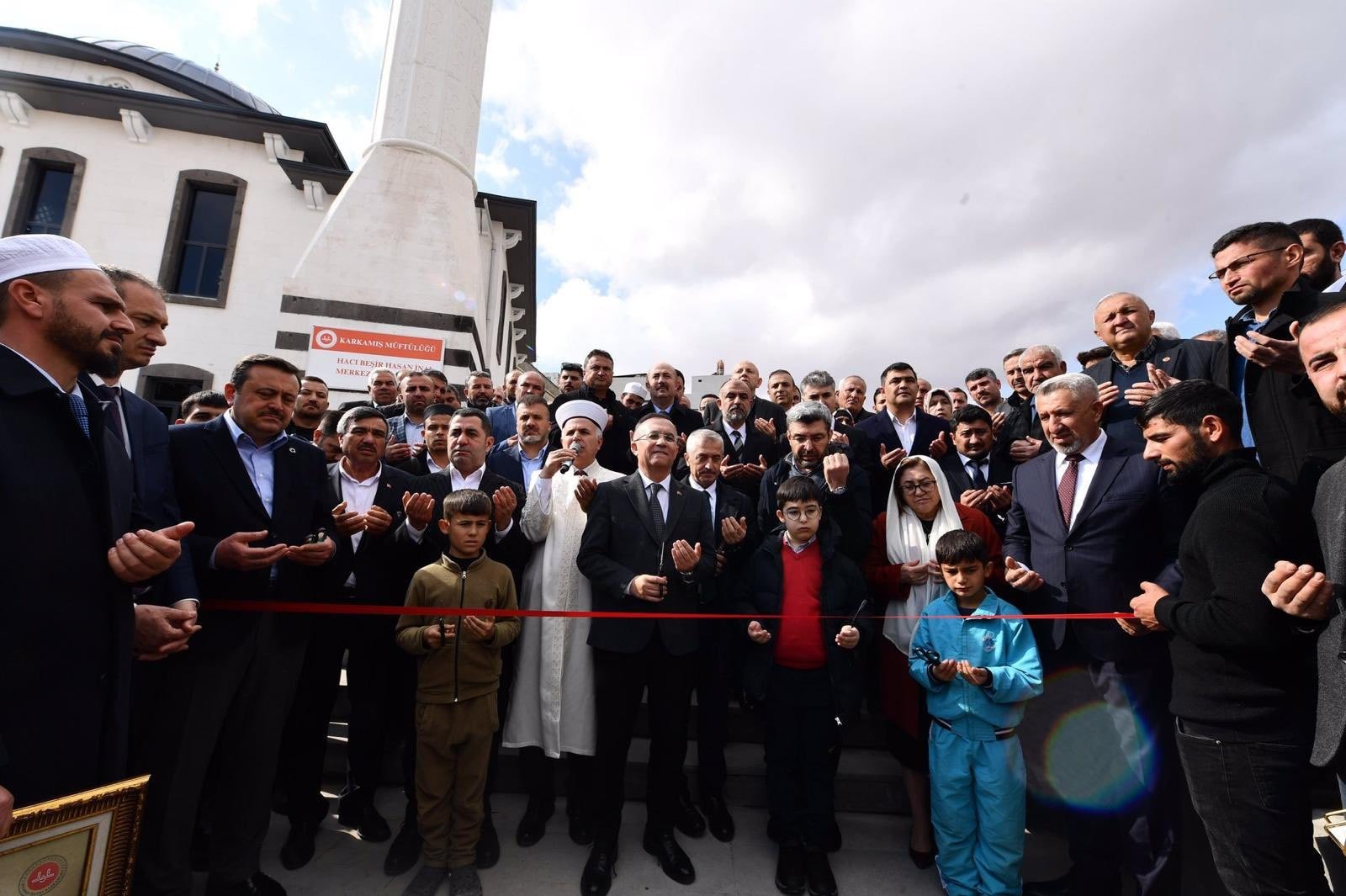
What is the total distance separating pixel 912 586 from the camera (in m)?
3.43

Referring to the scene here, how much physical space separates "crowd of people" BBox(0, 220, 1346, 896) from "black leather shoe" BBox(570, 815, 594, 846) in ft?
0.04

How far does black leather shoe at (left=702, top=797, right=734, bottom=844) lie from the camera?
10.8 ft

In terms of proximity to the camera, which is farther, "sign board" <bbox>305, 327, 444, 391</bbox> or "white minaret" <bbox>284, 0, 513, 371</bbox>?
"white minaret" <bbox>284, 0, 513, 371</bbox>

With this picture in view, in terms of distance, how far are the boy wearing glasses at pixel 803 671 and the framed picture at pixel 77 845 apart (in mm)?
2451

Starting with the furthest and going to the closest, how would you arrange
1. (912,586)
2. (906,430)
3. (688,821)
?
(906,430), (912,586), (688,821)

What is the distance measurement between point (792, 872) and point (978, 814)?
98cm

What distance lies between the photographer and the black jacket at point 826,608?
3127 mm

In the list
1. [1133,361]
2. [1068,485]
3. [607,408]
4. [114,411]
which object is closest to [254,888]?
[114,411]

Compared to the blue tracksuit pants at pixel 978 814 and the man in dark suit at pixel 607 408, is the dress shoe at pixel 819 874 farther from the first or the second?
the man in dark suit at pixel 607 408

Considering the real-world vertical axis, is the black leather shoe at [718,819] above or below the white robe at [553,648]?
below

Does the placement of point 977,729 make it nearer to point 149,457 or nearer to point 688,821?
point 688,821

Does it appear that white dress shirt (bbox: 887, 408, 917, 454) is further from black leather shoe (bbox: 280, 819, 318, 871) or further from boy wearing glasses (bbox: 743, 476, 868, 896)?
black leather shoe (bbox: 280, 819, 318, 871)

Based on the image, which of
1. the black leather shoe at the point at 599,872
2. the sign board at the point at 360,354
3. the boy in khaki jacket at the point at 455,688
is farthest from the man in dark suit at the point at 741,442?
the sign board at the point at 360,354

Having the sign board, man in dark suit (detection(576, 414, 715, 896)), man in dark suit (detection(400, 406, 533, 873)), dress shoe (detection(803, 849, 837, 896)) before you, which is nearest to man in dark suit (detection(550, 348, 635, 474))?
man in dark suit (detection(400, 406, 533, 873))
